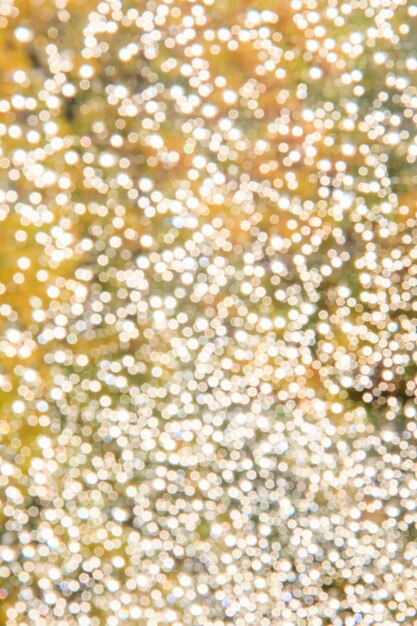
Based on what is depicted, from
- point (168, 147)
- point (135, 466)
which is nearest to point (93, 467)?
point (135, 466)

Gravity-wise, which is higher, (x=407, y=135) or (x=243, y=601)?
(x=407, y=135)

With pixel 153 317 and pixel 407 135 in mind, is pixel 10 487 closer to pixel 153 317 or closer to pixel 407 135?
pixel 153 317

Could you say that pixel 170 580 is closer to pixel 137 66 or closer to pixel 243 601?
pixel 243 601

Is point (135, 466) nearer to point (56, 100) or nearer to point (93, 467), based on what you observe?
point (93, 467)

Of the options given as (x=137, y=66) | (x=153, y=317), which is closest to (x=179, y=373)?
(x=153, y=317)

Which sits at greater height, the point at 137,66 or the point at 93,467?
the point at 137,66
